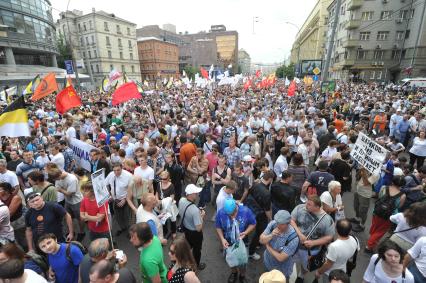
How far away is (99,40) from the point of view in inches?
2194

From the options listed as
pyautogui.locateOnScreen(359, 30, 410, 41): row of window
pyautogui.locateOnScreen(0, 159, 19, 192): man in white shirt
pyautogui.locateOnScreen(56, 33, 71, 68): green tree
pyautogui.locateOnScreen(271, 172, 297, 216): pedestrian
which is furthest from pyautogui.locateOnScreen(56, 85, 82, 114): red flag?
pyautogui.locateOnScreen(56, 33, 71, 68): green tree

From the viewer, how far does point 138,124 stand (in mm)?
11500

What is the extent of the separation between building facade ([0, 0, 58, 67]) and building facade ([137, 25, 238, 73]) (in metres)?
45.3

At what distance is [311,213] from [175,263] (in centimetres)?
216

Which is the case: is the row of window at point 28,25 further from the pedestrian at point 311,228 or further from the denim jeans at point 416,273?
the denim jeans at point 416,273

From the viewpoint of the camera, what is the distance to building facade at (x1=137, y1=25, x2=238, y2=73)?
290ft

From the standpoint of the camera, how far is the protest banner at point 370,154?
15.5 feet

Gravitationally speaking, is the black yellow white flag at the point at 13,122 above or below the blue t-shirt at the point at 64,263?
above

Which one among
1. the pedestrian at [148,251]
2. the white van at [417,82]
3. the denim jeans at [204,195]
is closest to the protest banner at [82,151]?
the denim jeans at [204,195]

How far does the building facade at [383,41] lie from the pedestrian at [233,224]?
47.3 m

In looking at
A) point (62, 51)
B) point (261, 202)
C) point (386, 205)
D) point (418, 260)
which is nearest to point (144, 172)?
point (261, 202)

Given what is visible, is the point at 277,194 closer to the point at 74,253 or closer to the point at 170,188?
the point at 170,188

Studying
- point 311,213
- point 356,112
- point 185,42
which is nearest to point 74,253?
point 311,213

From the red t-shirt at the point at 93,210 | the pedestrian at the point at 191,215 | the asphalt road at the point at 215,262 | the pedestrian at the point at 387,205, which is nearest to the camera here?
the pedestrian at the point at 191,215
